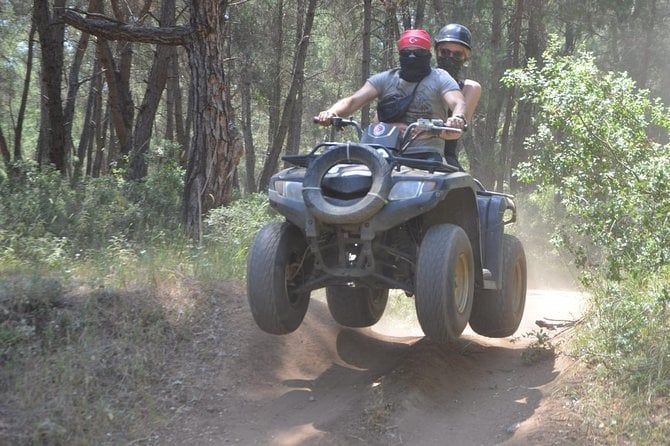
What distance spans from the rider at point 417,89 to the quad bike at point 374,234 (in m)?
0.37

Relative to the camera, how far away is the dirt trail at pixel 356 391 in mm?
4852

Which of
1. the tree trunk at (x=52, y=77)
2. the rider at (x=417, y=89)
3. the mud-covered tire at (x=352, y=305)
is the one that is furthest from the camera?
the tree trunk at (x=52, y=77)

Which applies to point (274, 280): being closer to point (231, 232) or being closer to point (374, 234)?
point (374, 234)

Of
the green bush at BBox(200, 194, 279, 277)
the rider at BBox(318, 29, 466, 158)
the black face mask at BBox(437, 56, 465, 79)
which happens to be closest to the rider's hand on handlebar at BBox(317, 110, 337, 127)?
the rider at BBox(318, 29, 466, 158)

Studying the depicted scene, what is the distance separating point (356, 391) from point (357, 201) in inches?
62.8

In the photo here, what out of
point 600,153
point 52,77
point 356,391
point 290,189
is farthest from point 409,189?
point 52,77

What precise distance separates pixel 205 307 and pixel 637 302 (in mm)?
3744

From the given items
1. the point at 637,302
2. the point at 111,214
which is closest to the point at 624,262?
the point at 637,302

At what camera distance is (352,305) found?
6551mm

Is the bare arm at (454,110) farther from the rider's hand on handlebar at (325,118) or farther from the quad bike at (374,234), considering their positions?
the rider's hand on handlebar at (325,118)

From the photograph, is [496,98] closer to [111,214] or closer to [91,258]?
[111,214]

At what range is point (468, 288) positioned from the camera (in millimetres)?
5387

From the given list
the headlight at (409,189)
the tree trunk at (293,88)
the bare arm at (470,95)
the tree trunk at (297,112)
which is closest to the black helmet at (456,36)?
the bare arm at (470,95)

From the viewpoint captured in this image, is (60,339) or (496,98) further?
(496,98)
